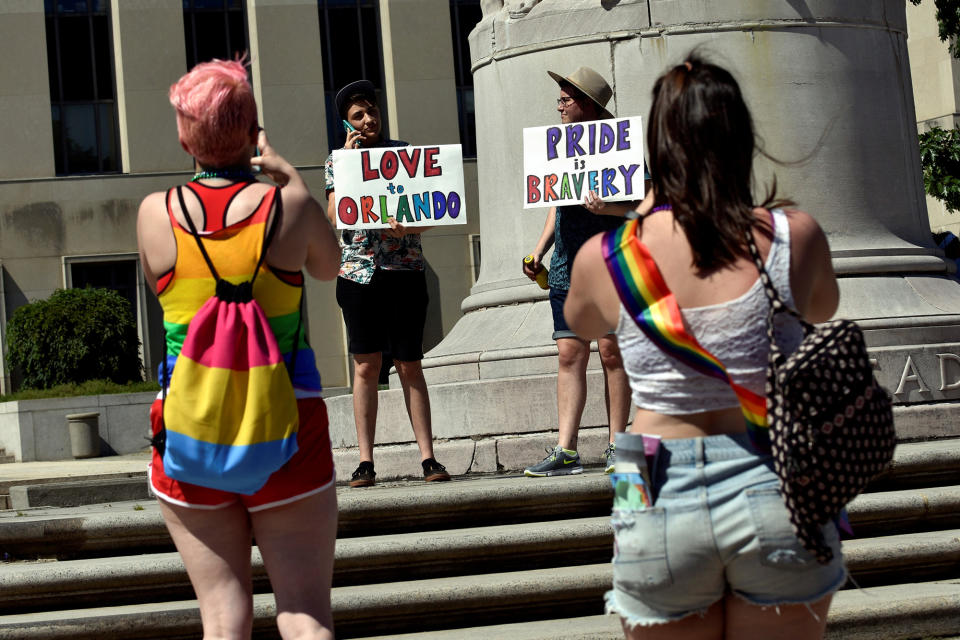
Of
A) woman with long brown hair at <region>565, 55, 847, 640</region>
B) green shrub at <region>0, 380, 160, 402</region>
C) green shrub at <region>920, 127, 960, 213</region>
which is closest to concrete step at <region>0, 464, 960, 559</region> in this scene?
woman with long brown hair at <region>565, 55, 847, 640</region>

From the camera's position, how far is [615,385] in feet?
21.9

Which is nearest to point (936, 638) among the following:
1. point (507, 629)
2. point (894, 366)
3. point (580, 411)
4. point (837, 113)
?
point (507, 629)

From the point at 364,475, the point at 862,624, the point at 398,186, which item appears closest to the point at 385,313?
the point at 398,186

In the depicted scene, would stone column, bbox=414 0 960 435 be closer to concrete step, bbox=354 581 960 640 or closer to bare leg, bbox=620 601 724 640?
concrete step, bbox=354 581 960 640

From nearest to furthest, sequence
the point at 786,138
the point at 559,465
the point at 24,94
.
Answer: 1. the point at 559,465
2. the point at 786,138
3. the point at 24,94

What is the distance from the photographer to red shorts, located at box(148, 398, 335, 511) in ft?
10.2

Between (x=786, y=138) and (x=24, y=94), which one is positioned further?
(x=24, y=94)

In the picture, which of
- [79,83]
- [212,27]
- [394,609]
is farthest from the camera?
[212,27]

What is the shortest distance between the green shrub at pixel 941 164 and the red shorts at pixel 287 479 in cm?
1459

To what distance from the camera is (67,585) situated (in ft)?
17.2

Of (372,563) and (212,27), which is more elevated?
(212,27)

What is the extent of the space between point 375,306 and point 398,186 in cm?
62

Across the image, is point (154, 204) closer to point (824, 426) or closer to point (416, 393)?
point (824, 426)

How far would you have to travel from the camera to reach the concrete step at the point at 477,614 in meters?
4.94
